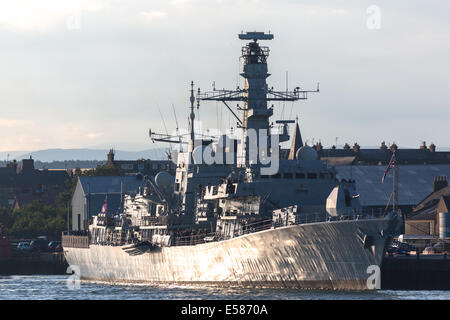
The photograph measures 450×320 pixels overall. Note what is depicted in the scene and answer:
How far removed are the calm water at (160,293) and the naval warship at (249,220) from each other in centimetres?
86

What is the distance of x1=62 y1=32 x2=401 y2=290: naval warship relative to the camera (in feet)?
151

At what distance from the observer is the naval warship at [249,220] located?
4588cm

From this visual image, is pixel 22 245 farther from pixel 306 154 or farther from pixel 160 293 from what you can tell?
pixel 306 154

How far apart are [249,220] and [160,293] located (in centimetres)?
555

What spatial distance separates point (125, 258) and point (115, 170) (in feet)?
177

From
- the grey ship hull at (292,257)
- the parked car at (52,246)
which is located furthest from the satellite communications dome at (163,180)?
the parked car at (52,246)

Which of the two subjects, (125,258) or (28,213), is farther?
(28,213)

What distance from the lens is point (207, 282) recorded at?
52.3 meters

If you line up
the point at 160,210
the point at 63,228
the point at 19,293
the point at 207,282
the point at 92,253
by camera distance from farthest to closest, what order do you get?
the point at 63,228 → the point at 92,253 → the point at 160,210 → the point at 19,293 → the point at 207,282

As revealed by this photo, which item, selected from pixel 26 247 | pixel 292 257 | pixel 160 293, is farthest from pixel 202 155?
pixel 26 247

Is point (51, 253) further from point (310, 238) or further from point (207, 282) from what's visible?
point (310, 238)

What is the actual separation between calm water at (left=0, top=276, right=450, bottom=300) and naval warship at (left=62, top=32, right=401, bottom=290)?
862 millimetres

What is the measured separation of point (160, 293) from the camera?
5116 centimetres
